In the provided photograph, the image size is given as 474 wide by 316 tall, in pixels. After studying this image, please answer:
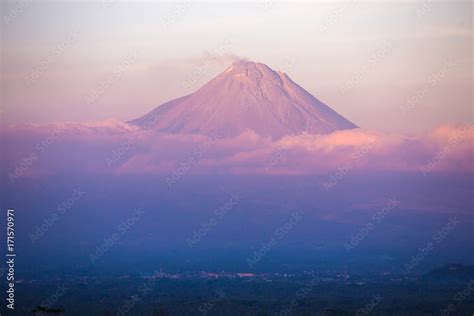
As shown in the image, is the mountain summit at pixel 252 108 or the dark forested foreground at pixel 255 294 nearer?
the dark forested foreground at pixel 255 294

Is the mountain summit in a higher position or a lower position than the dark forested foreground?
higher

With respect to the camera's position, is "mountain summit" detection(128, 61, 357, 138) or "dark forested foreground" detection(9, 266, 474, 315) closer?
"dark forested foreground" detection(9, 266, 474, 315)

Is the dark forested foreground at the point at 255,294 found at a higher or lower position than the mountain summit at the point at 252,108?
lower

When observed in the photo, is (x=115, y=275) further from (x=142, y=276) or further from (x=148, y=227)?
(x=148, y=227)

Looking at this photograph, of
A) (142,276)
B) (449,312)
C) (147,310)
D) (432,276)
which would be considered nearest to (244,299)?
(147,310)
